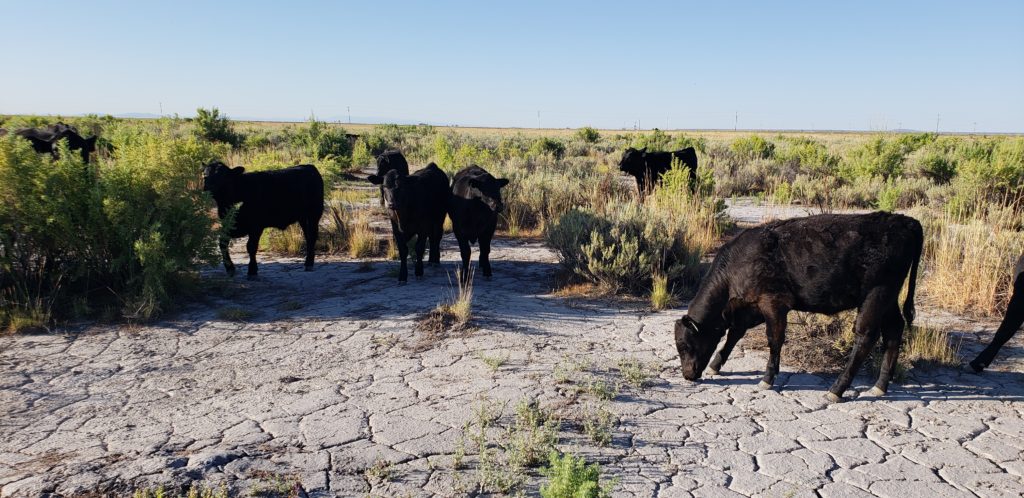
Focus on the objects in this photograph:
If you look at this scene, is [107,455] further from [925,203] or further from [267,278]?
[925,203]

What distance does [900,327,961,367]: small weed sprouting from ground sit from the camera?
5.90 meters

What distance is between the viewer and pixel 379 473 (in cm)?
398

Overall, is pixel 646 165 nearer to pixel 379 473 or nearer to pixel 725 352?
pixel 725 352

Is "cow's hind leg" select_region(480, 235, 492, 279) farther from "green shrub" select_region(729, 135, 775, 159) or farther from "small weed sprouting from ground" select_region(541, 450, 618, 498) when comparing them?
"green shrub" select_region(729, 135, 775, 159)

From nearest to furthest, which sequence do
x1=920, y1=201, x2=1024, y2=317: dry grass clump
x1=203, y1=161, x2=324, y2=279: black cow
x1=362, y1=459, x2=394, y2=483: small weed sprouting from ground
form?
x1=362, y1=459, x2=394, y2=483: small weed sprouting from ground, x1=920, y1=201, x2=1024, y2=317: dry grass clump, x1=203, y1=161, x2=324, y2=279: black cow

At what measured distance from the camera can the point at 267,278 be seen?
30.3ft

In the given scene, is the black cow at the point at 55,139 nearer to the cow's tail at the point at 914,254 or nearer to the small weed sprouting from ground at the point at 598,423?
the small weed sprouting from ground at the point at 598,423

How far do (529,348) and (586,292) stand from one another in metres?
2.27

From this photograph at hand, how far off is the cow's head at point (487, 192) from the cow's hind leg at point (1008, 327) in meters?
5.60

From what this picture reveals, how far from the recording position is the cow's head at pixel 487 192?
899 cm

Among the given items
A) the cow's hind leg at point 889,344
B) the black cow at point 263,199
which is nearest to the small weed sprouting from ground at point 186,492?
the cow's hind leg at point 889,344

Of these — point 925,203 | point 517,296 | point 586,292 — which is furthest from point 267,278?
point 925,203

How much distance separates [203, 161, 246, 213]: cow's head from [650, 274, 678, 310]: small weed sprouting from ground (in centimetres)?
574

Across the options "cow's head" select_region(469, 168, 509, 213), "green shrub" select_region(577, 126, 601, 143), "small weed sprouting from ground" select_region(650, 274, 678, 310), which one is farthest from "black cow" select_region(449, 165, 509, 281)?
"green shrub" select_region(577, 126, 601, 143)
